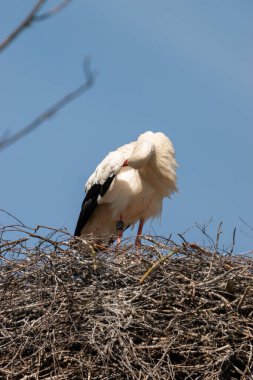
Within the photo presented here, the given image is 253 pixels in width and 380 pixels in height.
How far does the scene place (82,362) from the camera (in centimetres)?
386

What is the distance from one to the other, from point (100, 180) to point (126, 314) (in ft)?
9.05

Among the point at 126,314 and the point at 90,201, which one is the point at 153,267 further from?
the point at 90,201

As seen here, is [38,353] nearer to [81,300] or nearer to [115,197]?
[81,300]

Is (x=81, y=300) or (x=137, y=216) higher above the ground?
Answer: (x=137, y=216)

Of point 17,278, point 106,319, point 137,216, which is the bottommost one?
point 106,319

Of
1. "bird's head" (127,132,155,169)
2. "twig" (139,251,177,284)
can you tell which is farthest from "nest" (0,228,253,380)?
"bird's head" (127,132,155,169)

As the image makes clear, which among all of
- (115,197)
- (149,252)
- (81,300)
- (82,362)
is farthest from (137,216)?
(82,362)

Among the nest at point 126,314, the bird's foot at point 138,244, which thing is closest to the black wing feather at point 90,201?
the bird's foot at point 138,244

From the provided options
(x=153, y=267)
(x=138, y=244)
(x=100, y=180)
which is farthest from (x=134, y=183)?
(x=153, y=267)

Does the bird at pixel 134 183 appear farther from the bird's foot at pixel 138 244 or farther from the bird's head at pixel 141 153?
the bird's foot at pixel 138 244

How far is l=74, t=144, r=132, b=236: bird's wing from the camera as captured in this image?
666cm

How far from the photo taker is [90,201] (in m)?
6.86

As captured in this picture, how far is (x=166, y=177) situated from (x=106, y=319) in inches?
112

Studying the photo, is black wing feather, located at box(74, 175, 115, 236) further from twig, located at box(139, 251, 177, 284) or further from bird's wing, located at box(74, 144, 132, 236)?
twig, located at box(139, 251, 177, 284)
